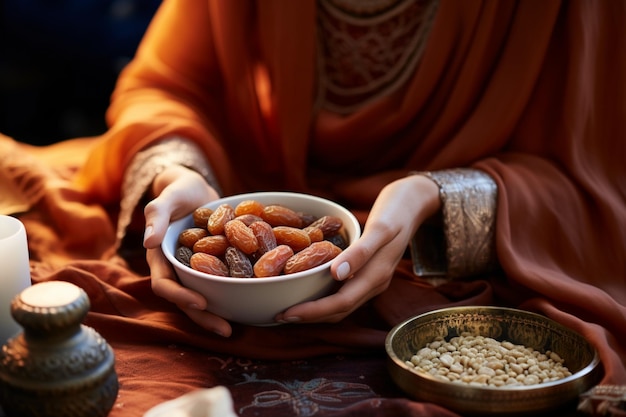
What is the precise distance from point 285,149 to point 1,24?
4.32 feet

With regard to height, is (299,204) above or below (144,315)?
above

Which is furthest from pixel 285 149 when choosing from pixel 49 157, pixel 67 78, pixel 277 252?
pixel 67 78

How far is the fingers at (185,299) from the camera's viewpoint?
3.18 ft

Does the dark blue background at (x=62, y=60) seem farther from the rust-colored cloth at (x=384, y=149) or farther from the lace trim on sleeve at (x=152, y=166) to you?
the lace trim on sleeve at (x=152, y=166)

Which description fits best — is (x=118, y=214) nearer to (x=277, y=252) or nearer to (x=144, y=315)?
(x=144, y=315)

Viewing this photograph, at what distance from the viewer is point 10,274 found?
904 mm

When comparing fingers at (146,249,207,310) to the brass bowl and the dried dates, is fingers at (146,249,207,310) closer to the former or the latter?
the dried dates

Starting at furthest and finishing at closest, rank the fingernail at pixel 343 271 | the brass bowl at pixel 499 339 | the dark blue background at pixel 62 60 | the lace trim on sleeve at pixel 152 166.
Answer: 1. the dark blue background at pixel 62 60
2. the lace trim on sleeve at pixel 152 166
3. the fingernail at pixel 343 271
4. the brass bowl at pixel 499 339

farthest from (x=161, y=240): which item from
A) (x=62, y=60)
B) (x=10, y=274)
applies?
(x=62, y=60)

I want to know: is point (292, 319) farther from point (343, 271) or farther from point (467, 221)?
point (467, 221)

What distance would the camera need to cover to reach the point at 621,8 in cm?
117

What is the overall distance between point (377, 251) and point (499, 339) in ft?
0.59

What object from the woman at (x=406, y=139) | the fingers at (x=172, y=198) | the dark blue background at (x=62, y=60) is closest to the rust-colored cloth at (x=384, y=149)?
the woman at (x=406, y=139)

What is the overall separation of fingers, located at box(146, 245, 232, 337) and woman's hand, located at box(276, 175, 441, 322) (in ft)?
0.24
